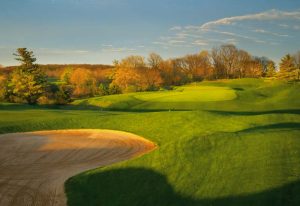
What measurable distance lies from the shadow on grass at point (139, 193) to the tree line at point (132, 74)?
4386 cm

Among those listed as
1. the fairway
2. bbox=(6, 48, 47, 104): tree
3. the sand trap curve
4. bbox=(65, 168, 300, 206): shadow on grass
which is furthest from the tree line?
bbox=(65, 168, 300, 206): shadow on grass

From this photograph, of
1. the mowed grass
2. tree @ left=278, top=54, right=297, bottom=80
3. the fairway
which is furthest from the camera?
tree @ left=278, top=54, right=297, bottom=80

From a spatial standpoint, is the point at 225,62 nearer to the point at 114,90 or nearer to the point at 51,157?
the point at 114,90

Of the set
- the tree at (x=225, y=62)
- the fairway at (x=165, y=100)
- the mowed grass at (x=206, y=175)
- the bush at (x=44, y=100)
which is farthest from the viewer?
the tree at (x=225, y=62)

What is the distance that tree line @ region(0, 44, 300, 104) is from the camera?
61000 mm

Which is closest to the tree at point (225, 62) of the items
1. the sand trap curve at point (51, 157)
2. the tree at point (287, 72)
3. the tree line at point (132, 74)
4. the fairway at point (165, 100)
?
the tree line at point (132, 74)

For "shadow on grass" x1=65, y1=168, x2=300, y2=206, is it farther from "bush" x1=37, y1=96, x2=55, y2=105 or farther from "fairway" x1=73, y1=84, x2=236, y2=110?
"bush" x1=37, y1=96, x2=55, y2=105

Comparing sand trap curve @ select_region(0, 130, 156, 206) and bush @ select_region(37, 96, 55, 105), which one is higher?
bush @ select_region(37, 96, 55, 105)

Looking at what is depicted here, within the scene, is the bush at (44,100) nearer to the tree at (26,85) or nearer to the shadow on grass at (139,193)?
the tree at (26,85)

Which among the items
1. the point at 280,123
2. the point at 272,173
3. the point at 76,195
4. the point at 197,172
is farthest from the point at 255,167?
the point at 280,123

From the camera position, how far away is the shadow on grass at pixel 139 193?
10931 millimetres

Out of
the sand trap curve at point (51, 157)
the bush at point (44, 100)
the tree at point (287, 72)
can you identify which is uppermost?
the tree at point (287, 72)

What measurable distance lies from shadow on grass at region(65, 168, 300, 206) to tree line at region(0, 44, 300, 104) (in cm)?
4386

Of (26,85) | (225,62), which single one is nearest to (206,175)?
(26,85)
